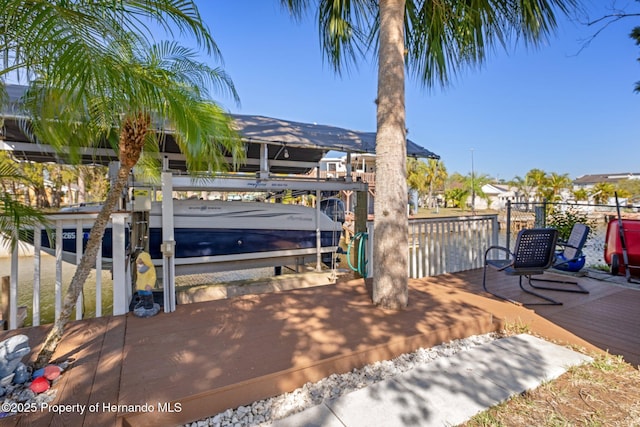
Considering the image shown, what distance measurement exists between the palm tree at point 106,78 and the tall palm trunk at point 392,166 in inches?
63.6

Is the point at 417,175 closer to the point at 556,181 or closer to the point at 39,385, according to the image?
the point at 556,181

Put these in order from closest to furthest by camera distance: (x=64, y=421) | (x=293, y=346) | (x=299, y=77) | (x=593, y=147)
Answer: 1. (x=64, y=421)
2. (x=293, y=346)
3. (x=299, y=77)
4. (x=593, y=147)

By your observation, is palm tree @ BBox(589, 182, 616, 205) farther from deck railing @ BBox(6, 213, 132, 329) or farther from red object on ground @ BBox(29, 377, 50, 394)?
red object on ground @ BBox(29, 377, 50, 394)

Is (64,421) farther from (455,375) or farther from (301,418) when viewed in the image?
(455,375)

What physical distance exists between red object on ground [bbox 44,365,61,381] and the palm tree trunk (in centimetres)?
14

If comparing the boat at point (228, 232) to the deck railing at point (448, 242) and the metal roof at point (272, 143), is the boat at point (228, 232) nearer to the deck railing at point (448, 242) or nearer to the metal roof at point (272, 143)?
the metal roof at point (272, 143)

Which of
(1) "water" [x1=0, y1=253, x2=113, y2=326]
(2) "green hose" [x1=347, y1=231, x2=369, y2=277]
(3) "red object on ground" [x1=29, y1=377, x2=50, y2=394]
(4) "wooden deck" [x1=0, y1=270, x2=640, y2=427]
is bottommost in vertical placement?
(1) "water" [x1=0, y1=253, x2=113, y2=326]

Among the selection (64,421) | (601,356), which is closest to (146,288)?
(64,421)

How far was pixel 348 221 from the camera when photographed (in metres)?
14.4

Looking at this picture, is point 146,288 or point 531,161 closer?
point 146,288

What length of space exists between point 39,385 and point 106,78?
174 cm

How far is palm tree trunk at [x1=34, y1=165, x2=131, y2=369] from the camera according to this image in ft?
6.25

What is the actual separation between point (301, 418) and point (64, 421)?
117 cm

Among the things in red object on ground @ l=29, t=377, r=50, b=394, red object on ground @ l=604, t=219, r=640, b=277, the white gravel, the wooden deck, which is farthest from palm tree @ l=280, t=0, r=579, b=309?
red object on ground @ l=604, t=219, r=640, b=277
